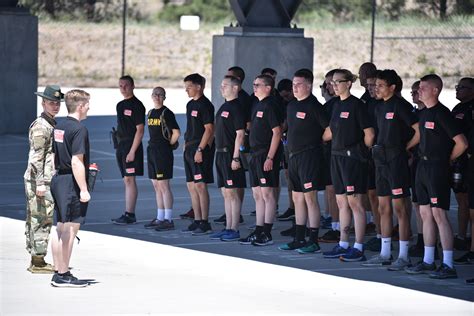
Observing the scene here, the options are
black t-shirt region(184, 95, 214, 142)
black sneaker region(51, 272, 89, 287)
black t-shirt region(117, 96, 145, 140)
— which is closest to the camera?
black sneaker region(51, 272, 89, 287)

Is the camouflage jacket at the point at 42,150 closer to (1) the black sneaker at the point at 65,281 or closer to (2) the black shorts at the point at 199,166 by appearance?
→ (1) the black sneaker at the point at 65,281

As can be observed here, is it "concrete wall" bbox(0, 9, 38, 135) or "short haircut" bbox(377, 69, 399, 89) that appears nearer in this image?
"short haircut" bbox(377, 69, 399, 89)

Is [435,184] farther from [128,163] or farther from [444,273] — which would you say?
[128,163]

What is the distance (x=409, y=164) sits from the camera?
48.5 ft

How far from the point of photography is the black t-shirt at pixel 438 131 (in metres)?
13.3

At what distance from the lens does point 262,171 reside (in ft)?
50.6

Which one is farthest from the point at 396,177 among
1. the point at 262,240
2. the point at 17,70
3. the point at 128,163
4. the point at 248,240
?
the point at 17,70

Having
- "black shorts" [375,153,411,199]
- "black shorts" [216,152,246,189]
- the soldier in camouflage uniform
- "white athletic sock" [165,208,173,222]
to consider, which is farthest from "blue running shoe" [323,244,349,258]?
the soldier in camouflage uniform

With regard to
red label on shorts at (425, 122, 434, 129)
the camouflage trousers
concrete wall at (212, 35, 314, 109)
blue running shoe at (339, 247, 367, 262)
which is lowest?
blue running shoe at (339, 247, 367, 262)

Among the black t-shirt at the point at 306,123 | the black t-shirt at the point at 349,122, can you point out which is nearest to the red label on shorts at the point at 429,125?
the black t-shirt at the point at 349,122

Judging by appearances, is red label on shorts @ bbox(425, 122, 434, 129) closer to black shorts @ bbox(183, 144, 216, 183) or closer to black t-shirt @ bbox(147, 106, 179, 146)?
black shorts @ bbox(183, 144, 216, 183)

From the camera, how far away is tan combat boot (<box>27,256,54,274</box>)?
43.0 feet

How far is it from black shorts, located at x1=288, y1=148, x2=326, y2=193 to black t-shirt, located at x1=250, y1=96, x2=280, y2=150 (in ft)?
1.89

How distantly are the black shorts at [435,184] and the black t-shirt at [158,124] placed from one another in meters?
4.03
